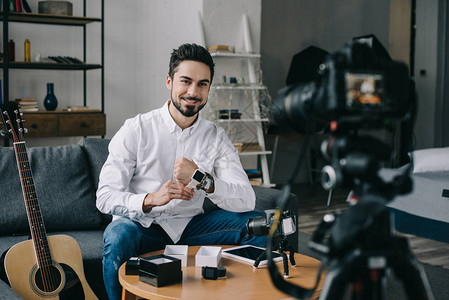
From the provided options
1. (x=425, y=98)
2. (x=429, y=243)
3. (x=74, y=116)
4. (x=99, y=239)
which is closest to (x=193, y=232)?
(x=99, y=239)

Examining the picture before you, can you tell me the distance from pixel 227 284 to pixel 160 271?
0.69 ft

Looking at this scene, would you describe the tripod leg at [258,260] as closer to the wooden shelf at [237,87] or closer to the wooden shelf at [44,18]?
the wooden shelf at [237,87]

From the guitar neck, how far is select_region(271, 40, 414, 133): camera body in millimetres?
1452

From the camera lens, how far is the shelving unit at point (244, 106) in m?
4.50

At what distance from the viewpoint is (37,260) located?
6.38 feet

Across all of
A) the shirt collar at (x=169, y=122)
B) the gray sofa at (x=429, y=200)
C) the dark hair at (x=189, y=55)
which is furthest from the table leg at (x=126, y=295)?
the gray sofa at (x=429, y=200)

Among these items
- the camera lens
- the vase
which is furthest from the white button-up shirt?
the vase

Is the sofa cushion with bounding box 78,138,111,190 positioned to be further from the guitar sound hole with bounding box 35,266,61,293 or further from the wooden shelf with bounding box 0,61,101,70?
the wooden shelf with bounding box 0,61,101,70

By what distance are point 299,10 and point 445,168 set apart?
12.5 ft

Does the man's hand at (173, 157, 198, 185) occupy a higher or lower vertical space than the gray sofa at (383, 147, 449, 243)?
higher

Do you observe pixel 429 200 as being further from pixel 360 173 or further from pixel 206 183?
pixel 360 173

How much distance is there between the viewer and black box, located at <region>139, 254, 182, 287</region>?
5.12 ft

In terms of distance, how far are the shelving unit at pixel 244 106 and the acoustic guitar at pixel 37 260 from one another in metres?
2.39

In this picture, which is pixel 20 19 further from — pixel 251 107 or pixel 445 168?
pixel 445 168
